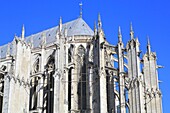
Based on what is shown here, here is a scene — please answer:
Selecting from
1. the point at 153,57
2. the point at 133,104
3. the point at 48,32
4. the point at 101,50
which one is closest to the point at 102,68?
the point at 101,50

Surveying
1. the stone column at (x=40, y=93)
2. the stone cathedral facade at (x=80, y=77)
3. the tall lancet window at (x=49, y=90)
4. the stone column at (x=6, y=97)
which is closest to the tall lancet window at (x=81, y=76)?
the stone cathedral facade at (x=80, y=77)

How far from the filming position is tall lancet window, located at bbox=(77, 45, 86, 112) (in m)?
23.2

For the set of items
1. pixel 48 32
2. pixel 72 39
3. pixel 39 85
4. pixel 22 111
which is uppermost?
pixel 48 32

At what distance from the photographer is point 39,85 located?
24203 millimetres

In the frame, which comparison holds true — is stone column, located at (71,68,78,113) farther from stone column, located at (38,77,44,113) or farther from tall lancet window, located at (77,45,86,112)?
stone column, located at (38,77,44,113)

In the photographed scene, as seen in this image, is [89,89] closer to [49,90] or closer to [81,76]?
[81,76]

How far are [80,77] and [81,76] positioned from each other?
0.34ft

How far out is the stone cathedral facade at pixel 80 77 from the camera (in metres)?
20.2

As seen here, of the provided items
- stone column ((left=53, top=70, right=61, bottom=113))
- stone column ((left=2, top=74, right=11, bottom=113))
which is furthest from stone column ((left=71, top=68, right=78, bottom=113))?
stone column ((left=2, top=74, right=11, bottom=113))

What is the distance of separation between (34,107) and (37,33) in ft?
32.7

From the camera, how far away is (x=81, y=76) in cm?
2400

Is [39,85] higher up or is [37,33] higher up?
[37,33]

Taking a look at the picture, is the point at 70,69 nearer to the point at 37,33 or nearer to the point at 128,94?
the point at 128,94

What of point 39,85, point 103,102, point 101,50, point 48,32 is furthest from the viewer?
point 48,32
